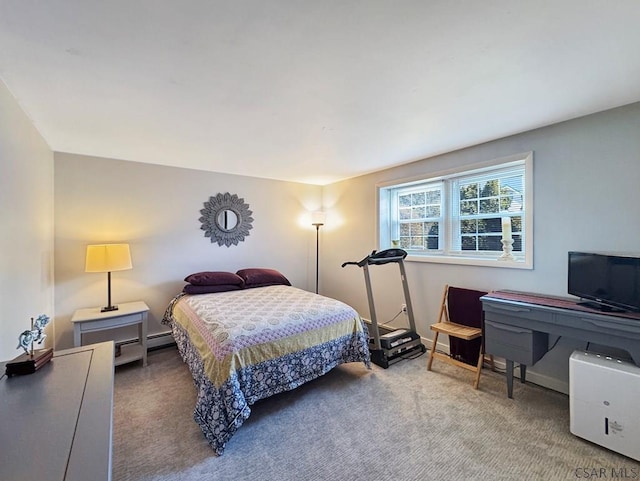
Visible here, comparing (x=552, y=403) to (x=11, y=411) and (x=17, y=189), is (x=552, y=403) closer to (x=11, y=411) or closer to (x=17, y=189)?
(x=11, y=411)

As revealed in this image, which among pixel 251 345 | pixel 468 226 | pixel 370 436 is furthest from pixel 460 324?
pixel 251 345

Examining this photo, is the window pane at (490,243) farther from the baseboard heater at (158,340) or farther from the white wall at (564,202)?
the baseboard heater at (158,340)

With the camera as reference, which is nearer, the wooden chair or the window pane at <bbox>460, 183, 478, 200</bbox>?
the wooden chair

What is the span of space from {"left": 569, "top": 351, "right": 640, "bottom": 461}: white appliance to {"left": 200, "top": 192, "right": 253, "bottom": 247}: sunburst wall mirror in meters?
3.81

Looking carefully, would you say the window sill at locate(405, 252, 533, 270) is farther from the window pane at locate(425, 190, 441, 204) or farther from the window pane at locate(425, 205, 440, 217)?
the window pane at locate(425, 190, 441, 204)

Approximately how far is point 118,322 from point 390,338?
9.34ft

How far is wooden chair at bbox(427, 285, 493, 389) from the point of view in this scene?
108 inches

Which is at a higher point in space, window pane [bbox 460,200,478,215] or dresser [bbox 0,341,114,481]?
window pane [bbox 460,200,478,215]

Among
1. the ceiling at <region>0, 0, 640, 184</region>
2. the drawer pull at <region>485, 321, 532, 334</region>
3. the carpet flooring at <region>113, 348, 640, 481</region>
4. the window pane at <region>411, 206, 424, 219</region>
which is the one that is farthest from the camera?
the window pane at <region>411, 206, 424, 219</region>

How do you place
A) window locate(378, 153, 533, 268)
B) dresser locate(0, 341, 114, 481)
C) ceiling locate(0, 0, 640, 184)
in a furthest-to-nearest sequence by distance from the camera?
1. window locate(378, 153, 533, 268)
2. ceiling locate(0, 0, 640, 184)
3. dresser locate(0, 341, 114, 481)

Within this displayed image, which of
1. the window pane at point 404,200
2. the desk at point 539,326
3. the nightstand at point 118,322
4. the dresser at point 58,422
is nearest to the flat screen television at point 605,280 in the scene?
the desk at point 539,326

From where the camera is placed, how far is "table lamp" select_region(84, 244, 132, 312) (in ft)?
9.26

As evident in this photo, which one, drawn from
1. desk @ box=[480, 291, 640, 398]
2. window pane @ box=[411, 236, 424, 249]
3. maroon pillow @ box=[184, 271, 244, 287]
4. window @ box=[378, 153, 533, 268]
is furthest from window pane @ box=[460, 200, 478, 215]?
maroon pillow @ box=[184, 271, 244, 287]

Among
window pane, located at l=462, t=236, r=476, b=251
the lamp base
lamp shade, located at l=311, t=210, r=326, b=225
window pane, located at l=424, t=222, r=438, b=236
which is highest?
lamp shade, located at l=311, t=210, r=326, b=225
